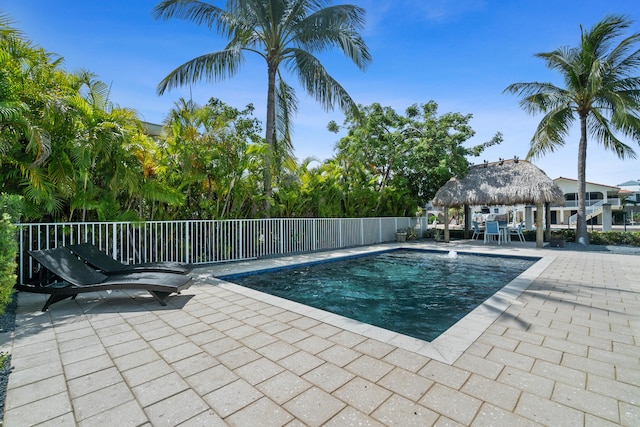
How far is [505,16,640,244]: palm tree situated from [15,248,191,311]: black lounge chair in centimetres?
1641

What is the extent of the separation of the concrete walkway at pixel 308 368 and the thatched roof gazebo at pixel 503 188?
10.6 meters

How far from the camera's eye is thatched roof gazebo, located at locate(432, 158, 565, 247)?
534 inches

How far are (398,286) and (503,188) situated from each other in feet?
35.4

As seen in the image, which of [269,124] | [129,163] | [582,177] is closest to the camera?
[129,163]

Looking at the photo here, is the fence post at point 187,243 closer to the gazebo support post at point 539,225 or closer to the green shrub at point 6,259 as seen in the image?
the green shrub at point 6,259

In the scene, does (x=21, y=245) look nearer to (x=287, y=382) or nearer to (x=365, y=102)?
(x=287, y=382)

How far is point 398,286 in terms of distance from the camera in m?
6.95

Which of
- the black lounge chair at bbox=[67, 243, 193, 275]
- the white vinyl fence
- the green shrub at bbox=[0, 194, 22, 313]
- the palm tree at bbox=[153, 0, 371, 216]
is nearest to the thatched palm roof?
the white vinyl fence

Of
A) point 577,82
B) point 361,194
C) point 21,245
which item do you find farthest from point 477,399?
point 577,82

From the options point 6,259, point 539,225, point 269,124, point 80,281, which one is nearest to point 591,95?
point 539,225

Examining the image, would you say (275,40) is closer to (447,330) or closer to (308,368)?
(447,330)

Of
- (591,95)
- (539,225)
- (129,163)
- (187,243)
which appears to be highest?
(591,95)

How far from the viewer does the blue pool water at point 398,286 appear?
477 centimetres

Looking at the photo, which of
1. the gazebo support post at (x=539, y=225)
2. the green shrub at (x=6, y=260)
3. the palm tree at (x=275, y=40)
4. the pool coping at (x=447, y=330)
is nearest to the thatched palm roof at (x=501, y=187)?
the gazebo support post at (x=539, y=225)
